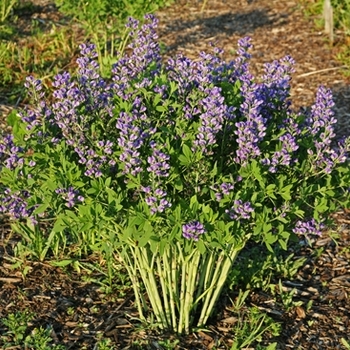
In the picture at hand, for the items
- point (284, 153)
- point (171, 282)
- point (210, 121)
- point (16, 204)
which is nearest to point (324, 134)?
point (284, 153)

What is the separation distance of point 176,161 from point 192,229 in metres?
0.29

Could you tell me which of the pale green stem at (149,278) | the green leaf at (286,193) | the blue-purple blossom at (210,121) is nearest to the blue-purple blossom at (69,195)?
the pale green stem at (149,278)

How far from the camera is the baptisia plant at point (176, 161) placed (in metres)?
2.60

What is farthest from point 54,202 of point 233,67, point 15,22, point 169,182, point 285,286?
point 15,22

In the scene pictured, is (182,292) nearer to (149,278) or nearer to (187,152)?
(149,278)

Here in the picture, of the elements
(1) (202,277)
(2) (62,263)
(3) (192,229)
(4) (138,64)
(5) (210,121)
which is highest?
(4) (138,64)

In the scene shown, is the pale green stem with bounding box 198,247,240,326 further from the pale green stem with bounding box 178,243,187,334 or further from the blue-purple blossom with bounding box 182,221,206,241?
the blue-purple blossom with bounding box 182,221,206,241

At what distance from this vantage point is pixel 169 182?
2658 millimetres

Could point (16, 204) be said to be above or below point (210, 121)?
below

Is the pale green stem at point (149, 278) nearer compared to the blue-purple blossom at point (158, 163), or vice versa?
the blue-purple blossom at point (158, 163)

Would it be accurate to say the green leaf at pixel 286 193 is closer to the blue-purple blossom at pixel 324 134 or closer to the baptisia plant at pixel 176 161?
the baptisia plant at pixel 176 161

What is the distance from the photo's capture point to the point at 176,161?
2664mm

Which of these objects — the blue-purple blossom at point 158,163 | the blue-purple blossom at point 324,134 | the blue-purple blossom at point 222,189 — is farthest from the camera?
the blue-purple blossom at point 324,134

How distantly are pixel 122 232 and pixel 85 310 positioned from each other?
0.81 m
